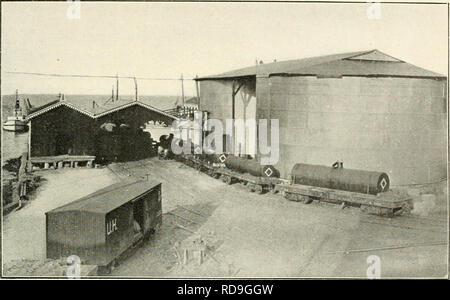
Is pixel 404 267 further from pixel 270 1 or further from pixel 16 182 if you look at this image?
pixel 16 182

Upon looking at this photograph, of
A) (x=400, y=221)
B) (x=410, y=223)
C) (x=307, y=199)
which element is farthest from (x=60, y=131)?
(x=410, y=223)

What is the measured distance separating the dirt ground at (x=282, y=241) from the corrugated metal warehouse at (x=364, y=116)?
4.01 meters

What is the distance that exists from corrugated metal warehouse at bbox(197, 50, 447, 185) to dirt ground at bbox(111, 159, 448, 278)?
4.01 metres

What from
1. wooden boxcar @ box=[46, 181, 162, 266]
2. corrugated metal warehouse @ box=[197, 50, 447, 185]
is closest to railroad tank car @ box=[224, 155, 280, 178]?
corrugated metal warehouse @ box=[197, 50, 447, 185]

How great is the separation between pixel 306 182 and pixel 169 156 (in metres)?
15.2

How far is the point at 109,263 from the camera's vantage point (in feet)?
39.9

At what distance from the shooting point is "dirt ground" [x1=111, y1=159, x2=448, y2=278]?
12380mm

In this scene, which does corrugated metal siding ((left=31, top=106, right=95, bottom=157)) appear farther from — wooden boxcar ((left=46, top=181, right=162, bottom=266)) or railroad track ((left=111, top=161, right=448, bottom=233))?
wooden boxcar ((left=46, top=181, right=162, bottom=266))

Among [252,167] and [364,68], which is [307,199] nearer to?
[252,167]

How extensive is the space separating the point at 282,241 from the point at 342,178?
592 cm

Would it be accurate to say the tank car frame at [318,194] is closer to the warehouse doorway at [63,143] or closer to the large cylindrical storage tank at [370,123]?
the large cylindrical storage tank at [370,123]

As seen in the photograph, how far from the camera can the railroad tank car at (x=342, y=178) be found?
58.3 ft

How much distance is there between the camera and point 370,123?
21422 mm

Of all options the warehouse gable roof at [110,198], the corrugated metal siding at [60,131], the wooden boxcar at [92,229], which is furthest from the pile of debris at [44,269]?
the corrugated metal siding at [60,131]
